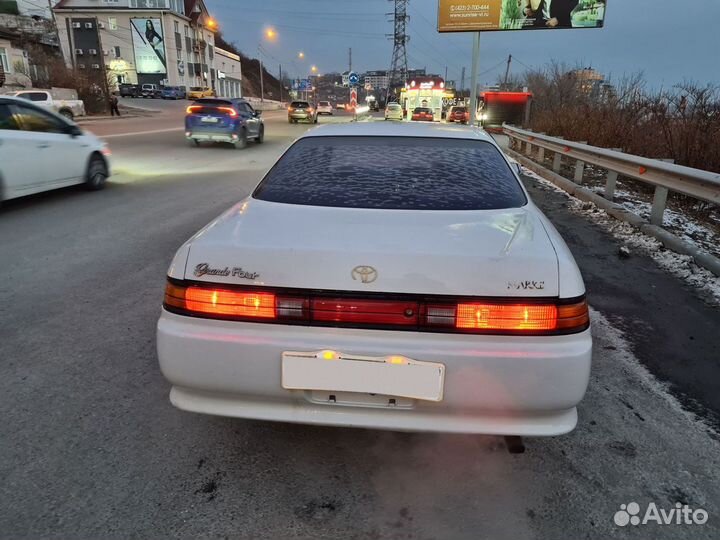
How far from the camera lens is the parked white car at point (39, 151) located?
7.46 meters

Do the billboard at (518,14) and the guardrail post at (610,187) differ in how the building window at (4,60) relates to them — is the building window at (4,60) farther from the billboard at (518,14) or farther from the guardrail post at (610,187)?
the guardrail post at (610,187)

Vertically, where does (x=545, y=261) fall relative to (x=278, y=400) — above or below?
above

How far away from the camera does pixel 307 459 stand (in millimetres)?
2525

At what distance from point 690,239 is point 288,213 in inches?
224

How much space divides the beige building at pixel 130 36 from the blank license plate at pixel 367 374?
259 ft

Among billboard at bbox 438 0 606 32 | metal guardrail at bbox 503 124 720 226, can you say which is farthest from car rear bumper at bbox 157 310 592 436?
billboard at bbox 438 0 606 32

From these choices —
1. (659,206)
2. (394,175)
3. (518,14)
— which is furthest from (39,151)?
(518,14)

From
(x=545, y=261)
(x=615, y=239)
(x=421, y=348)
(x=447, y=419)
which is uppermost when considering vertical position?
(x=545, y=261)

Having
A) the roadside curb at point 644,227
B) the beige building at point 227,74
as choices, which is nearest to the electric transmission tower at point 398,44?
the beige building at point 227,74

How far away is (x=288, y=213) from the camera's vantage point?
2.70 m

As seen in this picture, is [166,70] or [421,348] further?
[166,70]

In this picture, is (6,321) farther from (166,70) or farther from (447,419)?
(166,70)

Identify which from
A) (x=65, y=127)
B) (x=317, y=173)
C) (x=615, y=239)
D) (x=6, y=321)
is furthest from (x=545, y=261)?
(x=65, y=127)

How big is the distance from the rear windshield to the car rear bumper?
0.93 metres
